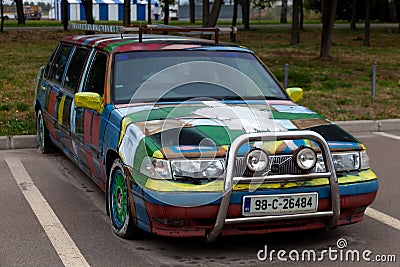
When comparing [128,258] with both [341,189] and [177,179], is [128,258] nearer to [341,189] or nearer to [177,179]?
[177,179]

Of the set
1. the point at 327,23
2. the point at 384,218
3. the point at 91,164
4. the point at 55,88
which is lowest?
the point at 384,218

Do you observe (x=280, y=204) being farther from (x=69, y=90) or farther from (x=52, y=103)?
(x=52, y=103)

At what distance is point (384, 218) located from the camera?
6.56 metres

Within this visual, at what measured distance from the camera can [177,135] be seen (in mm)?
5363

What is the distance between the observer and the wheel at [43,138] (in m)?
9.28

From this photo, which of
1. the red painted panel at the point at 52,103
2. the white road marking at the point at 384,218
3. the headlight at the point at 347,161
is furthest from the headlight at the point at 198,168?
the red painted panel at the point at 52,103

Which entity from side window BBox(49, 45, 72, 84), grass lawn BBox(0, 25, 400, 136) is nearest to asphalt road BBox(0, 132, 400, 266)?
side window BBox(49, 45, 72, 84)

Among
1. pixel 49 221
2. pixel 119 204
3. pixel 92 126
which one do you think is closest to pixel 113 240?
pixel 119 204

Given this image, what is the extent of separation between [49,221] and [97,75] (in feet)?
5.02

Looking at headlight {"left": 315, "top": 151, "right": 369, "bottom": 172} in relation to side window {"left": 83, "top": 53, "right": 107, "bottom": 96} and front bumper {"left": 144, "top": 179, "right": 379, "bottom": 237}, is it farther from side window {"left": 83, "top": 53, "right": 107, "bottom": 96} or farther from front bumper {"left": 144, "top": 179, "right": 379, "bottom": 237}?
side window {"left": 83, "top": 53, "right": 107, "bottom": 96}

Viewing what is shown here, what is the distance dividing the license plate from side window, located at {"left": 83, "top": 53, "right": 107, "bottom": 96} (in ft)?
7.27

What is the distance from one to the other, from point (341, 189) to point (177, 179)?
1.22m

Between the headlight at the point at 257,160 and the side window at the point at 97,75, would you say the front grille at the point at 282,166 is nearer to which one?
the headlight at the point at 257,160

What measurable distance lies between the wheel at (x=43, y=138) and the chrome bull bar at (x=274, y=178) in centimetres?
464
